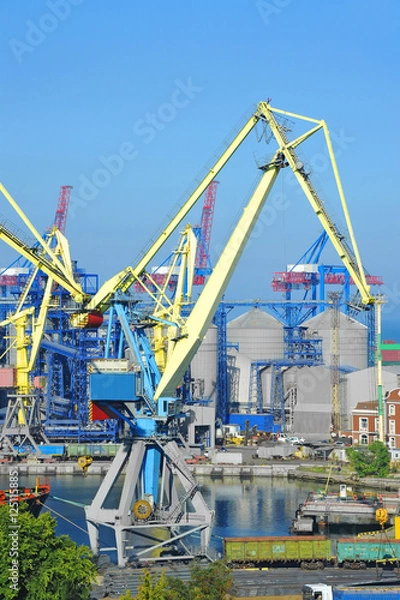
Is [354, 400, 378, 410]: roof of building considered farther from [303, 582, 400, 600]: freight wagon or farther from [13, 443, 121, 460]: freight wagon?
[303, 582, 400, 600]: freight wagon

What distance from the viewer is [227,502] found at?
46.9 metres

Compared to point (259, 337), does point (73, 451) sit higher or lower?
lower

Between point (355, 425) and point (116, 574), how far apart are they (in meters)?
30.0

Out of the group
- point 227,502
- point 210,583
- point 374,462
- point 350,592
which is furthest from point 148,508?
point 374,462

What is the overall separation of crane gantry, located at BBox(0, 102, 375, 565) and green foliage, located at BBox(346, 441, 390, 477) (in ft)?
51.9

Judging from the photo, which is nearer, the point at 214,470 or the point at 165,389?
the point at 165,389

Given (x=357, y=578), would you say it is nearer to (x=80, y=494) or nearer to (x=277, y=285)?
(x=80, y=494)

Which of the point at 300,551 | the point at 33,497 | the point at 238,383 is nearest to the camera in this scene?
the point at 300,551

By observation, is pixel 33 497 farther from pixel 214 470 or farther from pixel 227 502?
pixel 214 470

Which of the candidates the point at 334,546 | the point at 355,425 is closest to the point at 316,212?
the point at 334,546

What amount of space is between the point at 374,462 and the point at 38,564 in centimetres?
2789

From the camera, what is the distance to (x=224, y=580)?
2791 centimetres

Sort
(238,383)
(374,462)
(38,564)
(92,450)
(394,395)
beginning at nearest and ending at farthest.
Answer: (38,564) → (374,462) → (394,395) → (92,450) → (238,383)

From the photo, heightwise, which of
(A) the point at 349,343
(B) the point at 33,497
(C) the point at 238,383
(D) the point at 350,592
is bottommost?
(D) the point at 350,592
